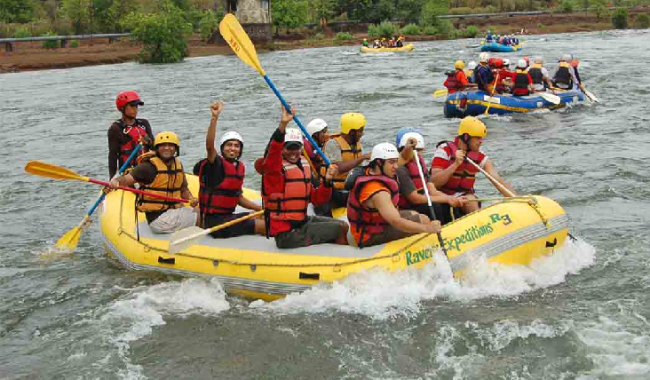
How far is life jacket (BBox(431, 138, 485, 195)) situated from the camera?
6.66m

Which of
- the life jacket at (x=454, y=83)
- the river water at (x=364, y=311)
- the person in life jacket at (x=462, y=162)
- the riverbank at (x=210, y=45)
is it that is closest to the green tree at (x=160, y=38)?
the riverbank at (x=210, y=45)

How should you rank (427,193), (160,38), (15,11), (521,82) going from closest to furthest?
(427,193) < (521,82) < (160,38) < (15,11)

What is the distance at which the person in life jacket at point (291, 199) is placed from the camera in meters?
5.79

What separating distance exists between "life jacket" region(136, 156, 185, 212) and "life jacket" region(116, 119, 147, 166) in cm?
106

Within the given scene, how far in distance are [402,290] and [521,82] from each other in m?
10.9

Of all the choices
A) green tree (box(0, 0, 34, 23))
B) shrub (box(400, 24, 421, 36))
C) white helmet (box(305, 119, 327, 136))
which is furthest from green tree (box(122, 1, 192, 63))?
white helmet (box(305, 119, 327, 136))

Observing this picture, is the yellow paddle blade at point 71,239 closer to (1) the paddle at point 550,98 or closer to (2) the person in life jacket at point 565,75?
(1) the paddle at point 550,98

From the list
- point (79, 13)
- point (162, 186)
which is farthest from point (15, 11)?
point (162, 186)

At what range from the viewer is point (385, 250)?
5965mm

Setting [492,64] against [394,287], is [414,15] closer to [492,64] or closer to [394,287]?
[492,64]

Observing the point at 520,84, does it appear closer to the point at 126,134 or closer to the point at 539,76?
the point at 539,76

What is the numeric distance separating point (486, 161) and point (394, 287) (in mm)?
1607

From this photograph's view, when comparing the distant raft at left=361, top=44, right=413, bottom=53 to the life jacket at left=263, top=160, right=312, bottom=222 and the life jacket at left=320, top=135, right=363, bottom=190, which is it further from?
the life jacket at left=263, top=160, right=312, bottom=222

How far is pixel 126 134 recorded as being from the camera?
25.6ft
